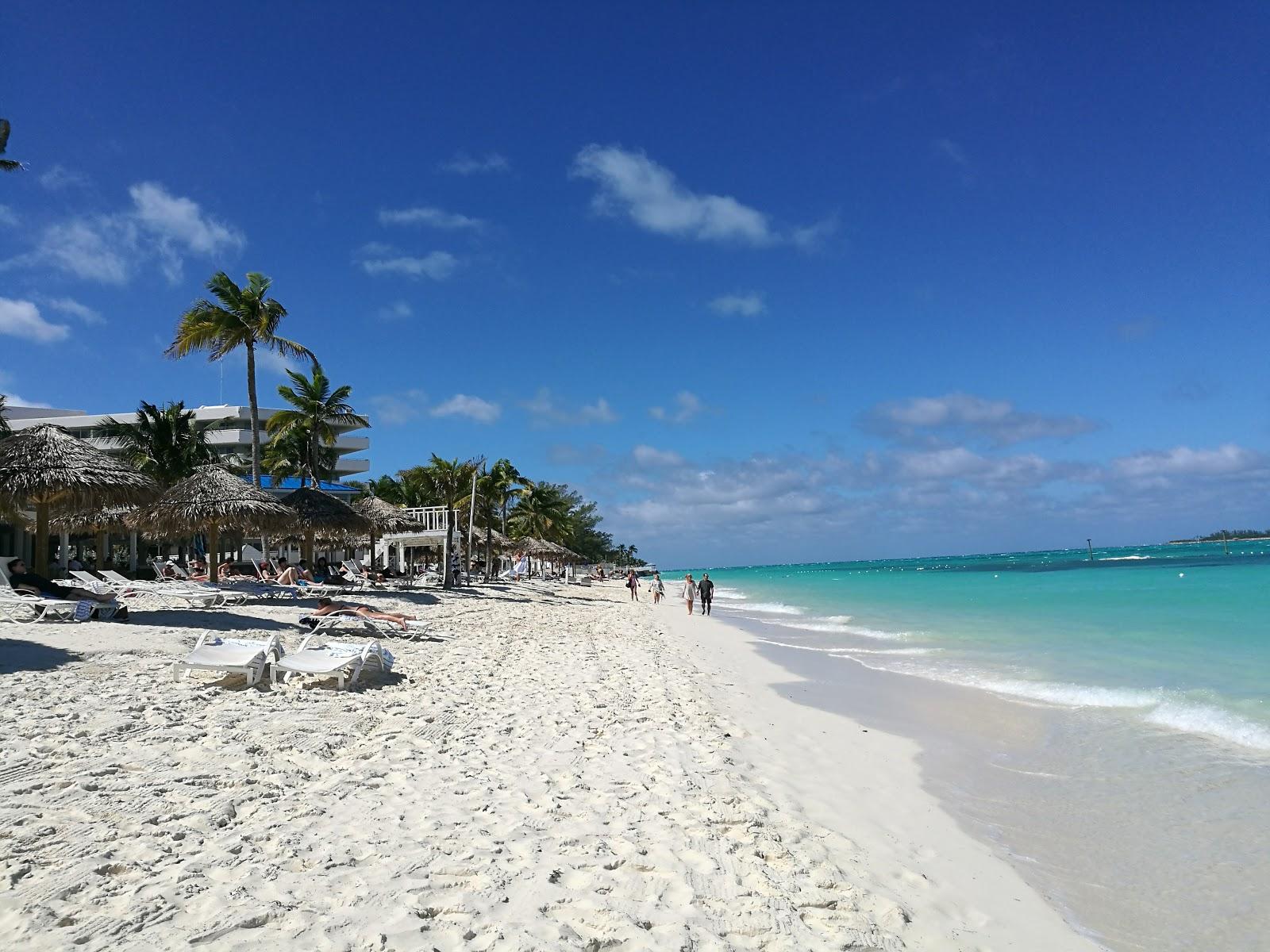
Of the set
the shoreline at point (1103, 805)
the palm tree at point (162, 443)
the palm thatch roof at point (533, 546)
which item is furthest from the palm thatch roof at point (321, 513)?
the palm thatch roof at point (533, 546)

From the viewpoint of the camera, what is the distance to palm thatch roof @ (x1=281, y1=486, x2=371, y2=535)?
19156 mm

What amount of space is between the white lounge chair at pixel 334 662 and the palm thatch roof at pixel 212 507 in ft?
26.9

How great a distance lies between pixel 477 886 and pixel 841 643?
14.7 m

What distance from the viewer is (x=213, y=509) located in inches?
600

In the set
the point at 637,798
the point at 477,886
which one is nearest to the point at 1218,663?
the point at 637,798

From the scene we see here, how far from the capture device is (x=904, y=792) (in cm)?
590

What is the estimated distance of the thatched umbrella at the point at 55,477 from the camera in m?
11.5

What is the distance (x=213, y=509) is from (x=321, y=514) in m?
4.10

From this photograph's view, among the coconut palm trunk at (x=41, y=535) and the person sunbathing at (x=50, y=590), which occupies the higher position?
the coconut palm trunk at (x=41, y=535)

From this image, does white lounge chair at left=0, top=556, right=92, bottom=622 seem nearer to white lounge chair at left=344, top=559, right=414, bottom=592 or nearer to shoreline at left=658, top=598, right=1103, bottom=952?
shoreline at left=658, top=598, right=1103, bottom=952

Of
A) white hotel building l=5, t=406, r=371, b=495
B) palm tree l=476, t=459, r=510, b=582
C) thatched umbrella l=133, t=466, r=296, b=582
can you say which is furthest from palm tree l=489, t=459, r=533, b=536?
thatched umbrella l=133, t=466, r=296, b=582

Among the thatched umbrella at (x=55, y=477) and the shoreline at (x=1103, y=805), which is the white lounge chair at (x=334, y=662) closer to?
the shoreline at (x=1103, y=805)

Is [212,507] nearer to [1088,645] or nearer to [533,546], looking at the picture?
[1088,645]

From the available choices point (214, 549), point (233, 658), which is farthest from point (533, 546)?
point (233, 658)
